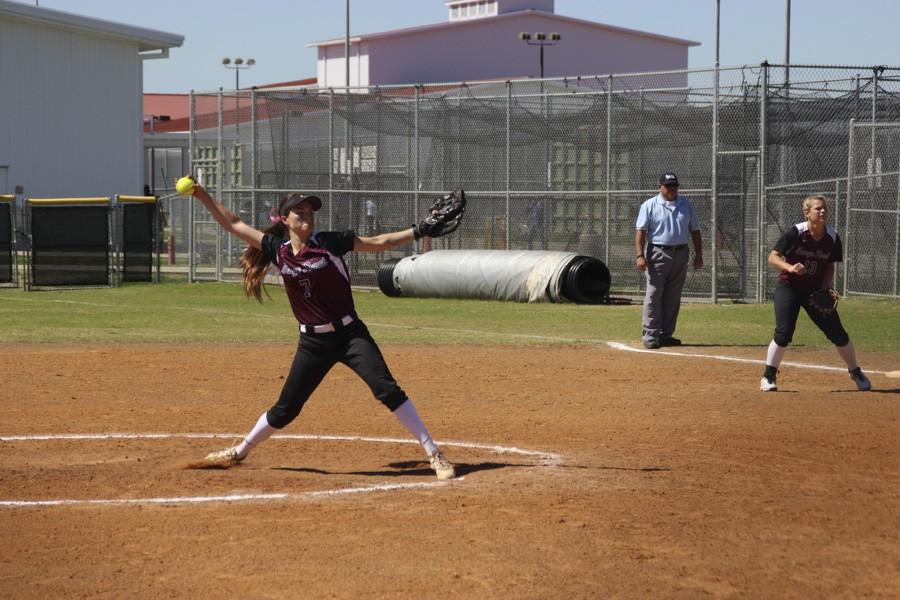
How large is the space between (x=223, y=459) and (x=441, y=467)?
1422 mm

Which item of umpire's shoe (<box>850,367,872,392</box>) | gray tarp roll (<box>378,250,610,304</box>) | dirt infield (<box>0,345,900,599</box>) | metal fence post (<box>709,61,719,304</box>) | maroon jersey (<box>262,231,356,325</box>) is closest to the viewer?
dirt infield (<box>0,345,900,599</box>)

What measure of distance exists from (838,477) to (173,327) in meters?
12.1

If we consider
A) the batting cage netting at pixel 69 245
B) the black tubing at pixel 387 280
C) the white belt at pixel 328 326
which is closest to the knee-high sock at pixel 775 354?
the white belt at pixel 328 326

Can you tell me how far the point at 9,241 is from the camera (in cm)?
2662

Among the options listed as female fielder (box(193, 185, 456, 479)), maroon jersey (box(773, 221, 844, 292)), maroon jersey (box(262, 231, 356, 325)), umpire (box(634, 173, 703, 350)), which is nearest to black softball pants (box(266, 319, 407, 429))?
female fielder (box(193, 185, 456, 479))

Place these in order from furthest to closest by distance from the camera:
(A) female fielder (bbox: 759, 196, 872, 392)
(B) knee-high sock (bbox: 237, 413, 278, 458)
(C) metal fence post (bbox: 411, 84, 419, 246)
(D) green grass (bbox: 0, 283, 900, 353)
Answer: (C) metal fence post (bbox: 411, 84, 419, 246), (D) green grass (bbox: 0, 283, 900, 353), (A) female fielder (bbox: 759, 196, 872, 392), (B) knee-high sock (bbox: 237, 413, 278, 458)

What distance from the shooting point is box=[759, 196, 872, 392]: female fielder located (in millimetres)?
11703

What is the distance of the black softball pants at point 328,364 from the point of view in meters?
8.11

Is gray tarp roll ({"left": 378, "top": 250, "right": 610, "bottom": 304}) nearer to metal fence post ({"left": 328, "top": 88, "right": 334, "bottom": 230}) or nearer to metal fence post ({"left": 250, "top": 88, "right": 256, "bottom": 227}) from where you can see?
metal fence post ({"left": 328, "top": 88, "right": 334, "bottom": 230})

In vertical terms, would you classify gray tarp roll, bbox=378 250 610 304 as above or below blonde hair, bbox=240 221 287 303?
below

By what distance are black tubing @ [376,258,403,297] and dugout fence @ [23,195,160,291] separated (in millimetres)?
5624

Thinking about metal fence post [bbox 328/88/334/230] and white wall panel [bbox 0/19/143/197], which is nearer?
metal fence post [bbox 328/88/334/230]

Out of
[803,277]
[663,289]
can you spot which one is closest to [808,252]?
[803,277]

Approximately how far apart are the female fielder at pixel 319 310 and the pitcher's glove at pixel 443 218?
110mm
